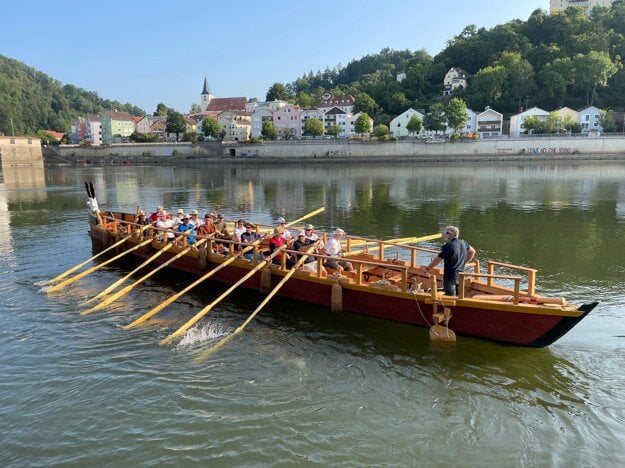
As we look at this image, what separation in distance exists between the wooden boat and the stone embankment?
264 ft

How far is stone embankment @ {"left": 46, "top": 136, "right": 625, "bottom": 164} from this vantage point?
290 ft

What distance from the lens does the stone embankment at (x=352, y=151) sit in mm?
88250

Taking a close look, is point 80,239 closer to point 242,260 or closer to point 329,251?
point 242,260

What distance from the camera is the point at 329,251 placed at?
1364cm

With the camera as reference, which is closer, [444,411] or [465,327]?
[444,411]

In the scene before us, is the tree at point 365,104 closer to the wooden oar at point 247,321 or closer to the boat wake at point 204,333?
the wooden oar at point 247,321

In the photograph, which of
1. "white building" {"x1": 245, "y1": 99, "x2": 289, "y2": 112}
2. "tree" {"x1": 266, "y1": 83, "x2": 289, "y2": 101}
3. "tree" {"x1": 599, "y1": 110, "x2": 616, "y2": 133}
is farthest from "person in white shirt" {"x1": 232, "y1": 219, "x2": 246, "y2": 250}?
"tree" {"x1": 266, "y1": 83, "x2": 289, "y2": 101}

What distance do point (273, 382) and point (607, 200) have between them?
117 ft

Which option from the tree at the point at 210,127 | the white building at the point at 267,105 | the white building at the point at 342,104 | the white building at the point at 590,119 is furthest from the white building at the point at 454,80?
the tree at the point at 210,127

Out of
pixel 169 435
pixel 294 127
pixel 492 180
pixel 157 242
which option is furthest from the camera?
pixel 294 127

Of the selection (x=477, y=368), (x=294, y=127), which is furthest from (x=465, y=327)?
(x=294, y=127)

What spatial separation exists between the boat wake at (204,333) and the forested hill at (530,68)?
117864 millimetres

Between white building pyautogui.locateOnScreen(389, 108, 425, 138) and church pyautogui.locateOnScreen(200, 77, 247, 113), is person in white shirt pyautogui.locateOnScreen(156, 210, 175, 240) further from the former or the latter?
church pyautogui.locateOnScreen(200, 77, 247, 113)

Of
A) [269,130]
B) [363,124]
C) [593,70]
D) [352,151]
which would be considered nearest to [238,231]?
[352,151]
